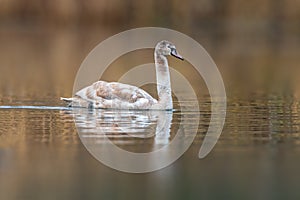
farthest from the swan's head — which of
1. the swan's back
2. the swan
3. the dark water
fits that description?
the dark water

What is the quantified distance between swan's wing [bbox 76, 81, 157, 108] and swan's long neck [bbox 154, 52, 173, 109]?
0.41 feet

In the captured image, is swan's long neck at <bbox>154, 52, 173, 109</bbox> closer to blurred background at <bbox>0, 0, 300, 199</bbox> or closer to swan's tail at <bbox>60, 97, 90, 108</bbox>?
blurred background at <bbox>0, 0, 300, 199</bbox>

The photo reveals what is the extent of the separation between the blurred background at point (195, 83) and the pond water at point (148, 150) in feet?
0.04

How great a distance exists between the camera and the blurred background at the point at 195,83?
7.75 m

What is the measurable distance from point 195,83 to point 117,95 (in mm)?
4414

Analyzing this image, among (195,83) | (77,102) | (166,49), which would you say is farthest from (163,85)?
(195,83)

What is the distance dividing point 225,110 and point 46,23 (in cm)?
2073

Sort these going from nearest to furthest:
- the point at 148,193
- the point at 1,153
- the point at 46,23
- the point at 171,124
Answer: the point at 148,193
the point at 1,153
the point at 171,124
the point at 46,23

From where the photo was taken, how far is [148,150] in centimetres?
905

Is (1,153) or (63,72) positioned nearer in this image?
(1,153)

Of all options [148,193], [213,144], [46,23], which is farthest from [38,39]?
[148,193]

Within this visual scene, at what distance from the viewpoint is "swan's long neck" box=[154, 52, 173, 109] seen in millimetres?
11703

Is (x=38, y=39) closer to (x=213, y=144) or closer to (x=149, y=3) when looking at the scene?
(x=149, y=3)

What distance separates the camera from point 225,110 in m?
11.8
